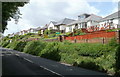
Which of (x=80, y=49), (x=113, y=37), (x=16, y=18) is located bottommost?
(x=80, y=49)

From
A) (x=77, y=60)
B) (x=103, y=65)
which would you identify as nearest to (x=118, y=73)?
(x=103, y=65)

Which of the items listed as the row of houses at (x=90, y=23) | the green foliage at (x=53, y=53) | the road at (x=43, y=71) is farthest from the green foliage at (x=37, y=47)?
the road at (x=43, y=71)

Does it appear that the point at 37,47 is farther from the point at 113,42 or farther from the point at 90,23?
the point at 90,23

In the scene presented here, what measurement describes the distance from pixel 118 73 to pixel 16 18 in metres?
10.7

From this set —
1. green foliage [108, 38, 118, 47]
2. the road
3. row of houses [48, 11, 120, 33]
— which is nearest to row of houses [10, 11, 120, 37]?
row of houses [48, 11, 120, 33]

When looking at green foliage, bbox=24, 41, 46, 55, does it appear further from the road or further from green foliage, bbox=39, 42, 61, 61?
the road

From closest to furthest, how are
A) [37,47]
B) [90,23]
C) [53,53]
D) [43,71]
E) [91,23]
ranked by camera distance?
[43,71]
[53,53]
[37,47]
[91,23]
[90,23]

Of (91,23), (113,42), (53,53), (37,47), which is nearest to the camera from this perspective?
(113,42)

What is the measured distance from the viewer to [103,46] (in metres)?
16.2

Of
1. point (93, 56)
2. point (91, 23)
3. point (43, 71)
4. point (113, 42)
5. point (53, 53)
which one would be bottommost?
point (43, 71)

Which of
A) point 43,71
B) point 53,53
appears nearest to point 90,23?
point 53,53

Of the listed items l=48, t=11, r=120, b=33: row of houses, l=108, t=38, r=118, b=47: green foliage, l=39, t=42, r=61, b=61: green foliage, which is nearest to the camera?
l=108, t=38, r=118, b=47: green foliage

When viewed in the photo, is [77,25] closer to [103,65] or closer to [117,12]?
[117,12]

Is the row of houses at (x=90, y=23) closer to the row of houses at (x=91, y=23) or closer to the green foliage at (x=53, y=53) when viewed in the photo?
the row of houses at (x=91, y=23)
